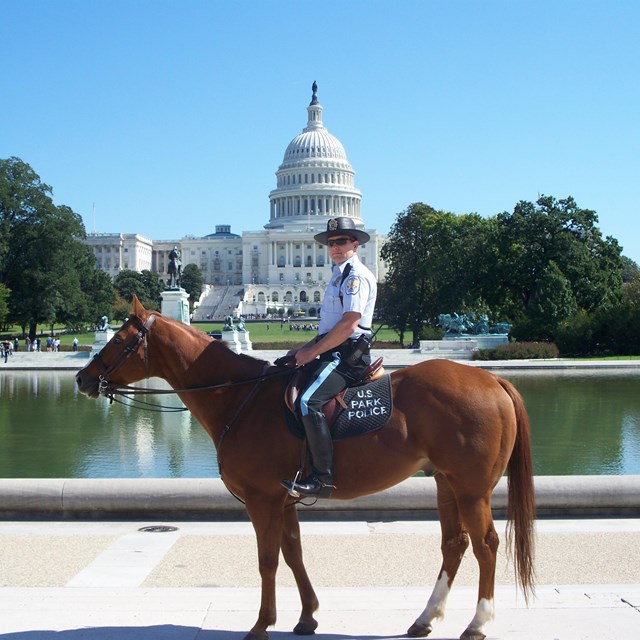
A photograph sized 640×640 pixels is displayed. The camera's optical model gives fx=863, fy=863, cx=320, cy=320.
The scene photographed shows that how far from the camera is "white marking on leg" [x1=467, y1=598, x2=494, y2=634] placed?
5391 mm

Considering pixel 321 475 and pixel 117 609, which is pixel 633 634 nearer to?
pixel 321 475

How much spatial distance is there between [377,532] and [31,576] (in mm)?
3145

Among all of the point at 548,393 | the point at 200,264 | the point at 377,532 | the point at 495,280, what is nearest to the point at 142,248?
A: the point at 200,264

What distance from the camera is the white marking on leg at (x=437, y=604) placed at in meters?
5.55

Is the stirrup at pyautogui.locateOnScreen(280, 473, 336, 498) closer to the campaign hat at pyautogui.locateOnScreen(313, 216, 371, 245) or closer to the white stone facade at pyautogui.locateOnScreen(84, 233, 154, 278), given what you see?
the campaign hat at pyautogui.locateOnScreen(313, 216, 371, 245)

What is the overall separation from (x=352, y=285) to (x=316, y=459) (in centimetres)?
115

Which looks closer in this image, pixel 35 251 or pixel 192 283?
pixel 35 251

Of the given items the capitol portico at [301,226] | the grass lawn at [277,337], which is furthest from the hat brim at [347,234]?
the capitol portico at [301,226]

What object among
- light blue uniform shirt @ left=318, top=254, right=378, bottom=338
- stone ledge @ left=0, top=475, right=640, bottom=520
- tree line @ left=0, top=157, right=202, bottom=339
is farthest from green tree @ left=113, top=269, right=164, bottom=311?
light blue uniform shirt @ left=318, top=254, right=378, bottom=338

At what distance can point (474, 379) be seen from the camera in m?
5.68

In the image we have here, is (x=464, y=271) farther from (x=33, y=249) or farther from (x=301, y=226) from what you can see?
(x=301, y=226)

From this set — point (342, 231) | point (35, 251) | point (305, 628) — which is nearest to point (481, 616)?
point (305, 628)

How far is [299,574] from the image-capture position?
5742 millimetres

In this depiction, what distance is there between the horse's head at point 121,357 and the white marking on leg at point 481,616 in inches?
107
